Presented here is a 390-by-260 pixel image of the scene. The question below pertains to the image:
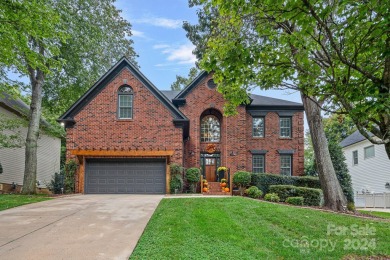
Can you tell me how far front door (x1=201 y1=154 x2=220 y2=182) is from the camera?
21422mm

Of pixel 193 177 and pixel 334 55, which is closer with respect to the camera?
pixel 334 55

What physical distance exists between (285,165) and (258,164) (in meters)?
1.87

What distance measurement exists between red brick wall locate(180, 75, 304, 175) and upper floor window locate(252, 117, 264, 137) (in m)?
0.28

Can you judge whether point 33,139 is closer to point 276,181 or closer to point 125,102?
point 125,102

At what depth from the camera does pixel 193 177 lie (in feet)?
59.4

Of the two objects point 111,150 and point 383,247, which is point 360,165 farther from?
point 383,247

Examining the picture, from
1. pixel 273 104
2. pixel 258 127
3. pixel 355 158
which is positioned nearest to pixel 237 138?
pixel 258 127

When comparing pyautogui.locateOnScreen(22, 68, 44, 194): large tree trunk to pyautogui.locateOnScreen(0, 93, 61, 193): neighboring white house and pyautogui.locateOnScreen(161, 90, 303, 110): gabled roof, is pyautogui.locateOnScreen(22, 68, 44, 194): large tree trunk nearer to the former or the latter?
pyautogui.locateOnScreen(0, 93, 61, 193): neighboring white house

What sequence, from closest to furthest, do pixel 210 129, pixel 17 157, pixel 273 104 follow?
1. pixel 17 157
2. pixel 210 129
3. pixel 273 104

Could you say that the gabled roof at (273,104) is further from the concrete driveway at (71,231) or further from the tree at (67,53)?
the concrete driveway at (71,231)

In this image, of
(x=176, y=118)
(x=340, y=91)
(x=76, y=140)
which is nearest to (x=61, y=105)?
(x=76, y=140)

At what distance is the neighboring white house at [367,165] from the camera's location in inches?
933

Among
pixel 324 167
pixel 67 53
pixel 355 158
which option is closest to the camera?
pixel 324 167

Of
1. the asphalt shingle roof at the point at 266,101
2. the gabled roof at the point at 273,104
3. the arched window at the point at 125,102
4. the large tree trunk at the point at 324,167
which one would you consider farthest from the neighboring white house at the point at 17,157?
the large tree trunk at the point at 324,167
